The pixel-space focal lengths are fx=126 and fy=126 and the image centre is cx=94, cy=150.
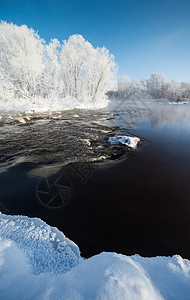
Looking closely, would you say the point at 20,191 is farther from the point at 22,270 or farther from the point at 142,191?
the point at 142,191

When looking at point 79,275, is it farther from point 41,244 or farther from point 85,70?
point 85,70

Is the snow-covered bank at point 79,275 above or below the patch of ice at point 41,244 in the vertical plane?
above

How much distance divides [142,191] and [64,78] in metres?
28.6

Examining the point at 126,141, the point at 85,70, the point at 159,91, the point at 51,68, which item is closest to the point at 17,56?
the point at 51,68

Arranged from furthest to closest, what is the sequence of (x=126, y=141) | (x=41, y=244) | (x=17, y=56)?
(x=17, y=56)
(x=126, y=141)
(x=41, y=244)

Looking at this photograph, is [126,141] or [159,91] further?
[159,91]

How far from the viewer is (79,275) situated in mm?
995

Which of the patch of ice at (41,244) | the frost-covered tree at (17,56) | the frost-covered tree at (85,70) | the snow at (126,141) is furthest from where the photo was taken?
the frost-covered tree at (85,70)

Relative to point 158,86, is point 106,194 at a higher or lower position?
lower

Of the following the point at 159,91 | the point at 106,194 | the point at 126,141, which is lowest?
the point at 106,194

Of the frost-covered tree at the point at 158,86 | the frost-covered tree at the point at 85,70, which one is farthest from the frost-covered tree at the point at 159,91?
the frost-covered tree at the point at 85,70

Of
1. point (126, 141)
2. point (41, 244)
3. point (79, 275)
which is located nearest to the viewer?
point (79, 275)

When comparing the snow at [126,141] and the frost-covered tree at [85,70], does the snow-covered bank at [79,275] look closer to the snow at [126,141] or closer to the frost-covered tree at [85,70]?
the snow at [126,141]

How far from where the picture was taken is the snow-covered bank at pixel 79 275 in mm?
872
